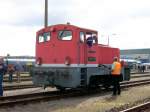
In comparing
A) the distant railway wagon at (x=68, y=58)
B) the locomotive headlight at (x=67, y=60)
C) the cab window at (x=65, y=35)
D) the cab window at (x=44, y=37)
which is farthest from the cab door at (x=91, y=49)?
the cab window at (x=44, y=37)

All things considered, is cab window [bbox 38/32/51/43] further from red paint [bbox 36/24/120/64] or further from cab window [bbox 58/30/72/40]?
cab window [bbox 58/30/72/40]

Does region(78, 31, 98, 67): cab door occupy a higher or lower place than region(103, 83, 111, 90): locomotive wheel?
higher

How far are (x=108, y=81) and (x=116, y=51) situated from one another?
6.15 feet

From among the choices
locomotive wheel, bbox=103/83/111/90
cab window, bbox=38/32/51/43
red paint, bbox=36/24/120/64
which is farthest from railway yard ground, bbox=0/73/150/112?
cab window, bbox=38/32/51/43

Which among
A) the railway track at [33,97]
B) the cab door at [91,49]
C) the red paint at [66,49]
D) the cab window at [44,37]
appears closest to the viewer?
the railway track at [33,97]

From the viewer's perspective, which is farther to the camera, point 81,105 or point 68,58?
point 68,58

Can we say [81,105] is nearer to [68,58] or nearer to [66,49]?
[68,58]

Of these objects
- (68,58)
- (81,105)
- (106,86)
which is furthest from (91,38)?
(81,105)

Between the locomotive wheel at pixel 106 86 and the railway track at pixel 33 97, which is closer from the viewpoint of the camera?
the railway track at pixel 33 97

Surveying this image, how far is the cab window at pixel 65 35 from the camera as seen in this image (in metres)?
17.5

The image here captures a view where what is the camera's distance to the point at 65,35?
57.9 ft

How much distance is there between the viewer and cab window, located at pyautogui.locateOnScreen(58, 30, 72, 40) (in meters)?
17.5

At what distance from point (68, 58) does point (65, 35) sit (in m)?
1.15

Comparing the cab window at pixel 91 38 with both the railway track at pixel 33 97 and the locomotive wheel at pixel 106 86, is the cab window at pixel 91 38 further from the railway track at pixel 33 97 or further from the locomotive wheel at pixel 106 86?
the locomotive wheel at pixel 106 86
